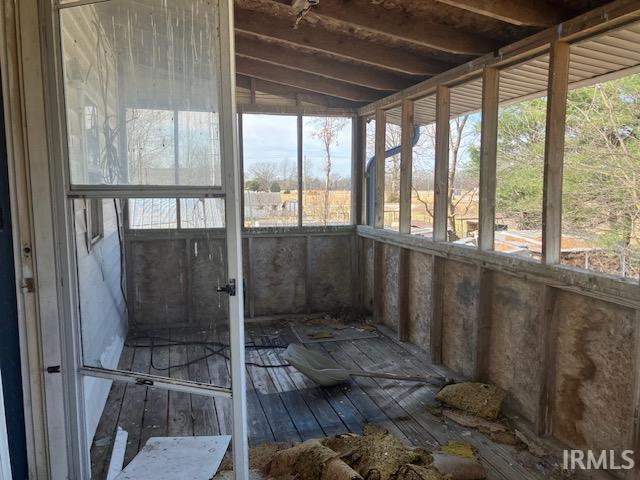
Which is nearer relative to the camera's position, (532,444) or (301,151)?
(532,444)

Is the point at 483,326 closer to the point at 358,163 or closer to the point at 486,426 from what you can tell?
the point at 486,426

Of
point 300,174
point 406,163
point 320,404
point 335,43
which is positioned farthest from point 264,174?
point 320,404

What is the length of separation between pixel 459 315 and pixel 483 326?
331 millimetres

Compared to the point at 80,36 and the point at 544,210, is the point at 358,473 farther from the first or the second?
the point at 80,36

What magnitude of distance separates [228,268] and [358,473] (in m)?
1.13

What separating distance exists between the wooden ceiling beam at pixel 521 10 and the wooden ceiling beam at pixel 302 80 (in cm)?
215

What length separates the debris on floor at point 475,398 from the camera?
280 centimetres

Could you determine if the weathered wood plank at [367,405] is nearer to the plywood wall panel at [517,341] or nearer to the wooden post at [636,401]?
the plywood wall panel at [517,341]

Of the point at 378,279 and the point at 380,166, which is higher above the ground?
the point at 380,166

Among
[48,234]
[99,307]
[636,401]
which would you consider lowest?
[636,401]

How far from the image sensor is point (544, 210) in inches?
99.7

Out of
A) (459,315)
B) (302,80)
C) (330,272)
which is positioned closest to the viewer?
(459,315)

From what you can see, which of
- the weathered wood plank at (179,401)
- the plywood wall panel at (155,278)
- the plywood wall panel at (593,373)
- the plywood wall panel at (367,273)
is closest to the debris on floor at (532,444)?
the plywood wall panel at (593,373)

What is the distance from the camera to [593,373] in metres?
2.29
